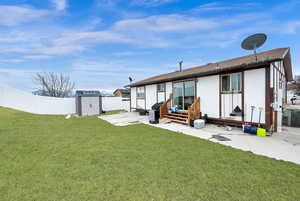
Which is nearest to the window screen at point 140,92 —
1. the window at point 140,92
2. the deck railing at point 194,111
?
the window at point 140,92

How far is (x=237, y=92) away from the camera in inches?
247

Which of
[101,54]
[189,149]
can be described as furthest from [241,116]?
[101,54]

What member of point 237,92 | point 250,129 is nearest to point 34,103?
point 237,92

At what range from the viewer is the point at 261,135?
17.2 feet

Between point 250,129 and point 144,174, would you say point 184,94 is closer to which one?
point 250,129

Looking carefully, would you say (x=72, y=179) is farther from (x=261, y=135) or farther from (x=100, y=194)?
(x=261, y=135)

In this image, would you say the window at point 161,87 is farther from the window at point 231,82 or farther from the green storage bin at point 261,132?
the green storage bin at point 261,132

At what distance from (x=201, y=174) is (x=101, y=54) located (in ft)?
55.5

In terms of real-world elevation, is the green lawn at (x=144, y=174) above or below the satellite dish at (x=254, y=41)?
below

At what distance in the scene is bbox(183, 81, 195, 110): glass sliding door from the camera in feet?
27.4

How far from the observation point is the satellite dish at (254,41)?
5802 mm

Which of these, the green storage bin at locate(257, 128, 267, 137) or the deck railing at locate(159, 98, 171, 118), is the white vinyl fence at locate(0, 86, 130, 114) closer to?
the deck railing at locate(159, 98, 171, 118)

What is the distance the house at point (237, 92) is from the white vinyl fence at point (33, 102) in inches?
443

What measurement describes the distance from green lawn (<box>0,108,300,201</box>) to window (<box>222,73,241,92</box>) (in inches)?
137
